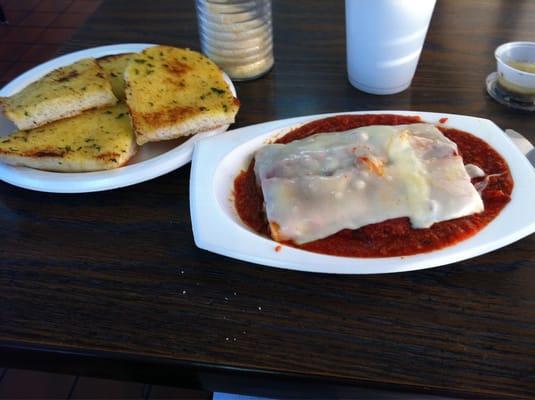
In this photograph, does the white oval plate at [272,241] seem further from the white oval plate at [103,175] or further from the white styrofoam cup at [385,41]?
the white styrofoam cup at [385,41]

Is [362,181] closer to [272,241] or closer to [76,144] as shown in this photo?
[272,241]

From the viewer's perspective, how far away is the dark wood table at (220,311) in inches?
24.8

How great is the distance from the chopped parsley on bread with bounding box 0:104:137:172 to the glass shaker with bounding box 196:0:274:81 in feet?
0.90

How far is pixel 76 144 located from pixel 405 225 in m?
0.60

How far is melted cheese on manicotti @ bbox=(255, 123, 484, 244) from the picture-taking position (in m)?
0.73

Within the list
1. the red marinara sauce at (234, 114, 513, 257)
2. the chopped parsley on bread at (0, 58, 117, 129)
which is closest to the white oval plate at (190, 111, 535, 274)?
the red marinara sauce at (234, 114, 513, 257)

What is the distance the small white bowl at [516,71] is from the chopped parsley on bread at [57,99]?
81cm

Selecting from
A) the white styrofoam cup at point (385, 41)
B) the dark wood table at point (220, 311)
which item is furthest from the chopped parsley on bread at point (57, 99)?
the white styrofoam cup at point (385, 41)

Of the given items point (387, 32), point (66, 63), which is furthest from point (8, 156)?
point (387, 32)

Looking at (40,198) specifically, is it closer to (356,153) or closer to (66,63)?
(66,63)

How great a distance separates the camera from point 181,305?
706 mm

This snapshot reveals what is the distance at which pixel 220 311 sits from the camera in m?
0.70

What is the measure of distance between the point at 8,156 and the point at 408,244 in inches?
27.4

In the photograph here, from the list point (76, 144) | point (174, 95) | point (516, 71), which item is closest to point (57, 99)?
point (76, 144)
